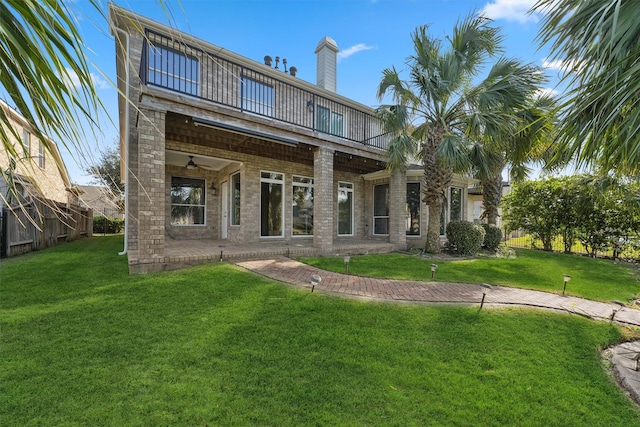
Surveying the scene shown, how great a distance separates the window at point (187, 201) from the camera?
11.0 meters

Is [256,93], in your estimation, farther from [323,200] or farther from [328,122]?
[323,200]

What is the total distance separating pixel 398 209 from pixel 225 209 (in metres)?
7.10

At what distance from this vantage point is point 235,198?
1071 cm

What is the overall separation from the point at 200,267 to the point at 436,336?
5230 millimetres

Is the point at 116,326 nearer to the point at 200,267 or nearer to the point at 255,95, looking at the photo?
the point at 200,267

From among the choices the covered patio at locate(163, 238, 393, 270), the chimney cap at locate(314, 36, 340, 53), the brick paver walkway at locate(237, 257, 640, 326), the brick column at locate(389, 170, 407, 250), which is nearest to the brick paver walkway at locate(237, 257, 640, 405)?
the brick paver walkway at locate(237, 257, 640, 326)

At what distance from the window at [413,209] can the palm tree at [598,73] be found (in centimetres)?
900

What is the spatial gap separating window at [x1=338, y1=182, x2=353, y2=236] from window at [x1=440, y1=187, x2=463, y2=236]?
4198 millimetres

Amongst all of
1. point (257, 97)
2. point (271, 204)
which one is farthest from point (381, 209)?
point (257, 97)

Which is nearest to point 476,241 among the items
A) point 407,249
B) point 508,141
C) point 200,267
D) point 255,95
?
point 407,249

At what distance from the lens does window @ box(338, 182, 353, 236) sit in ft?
42.9

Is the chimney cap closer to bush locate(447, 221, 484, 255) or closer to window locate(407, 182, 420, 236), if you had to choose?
window locate(407, 182, 420, 236)

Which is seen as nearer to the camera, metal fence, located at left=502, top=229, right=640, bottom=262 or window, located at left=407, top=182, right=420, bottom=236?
metal fence, located at left=502, top=229, right=640, bottom=262

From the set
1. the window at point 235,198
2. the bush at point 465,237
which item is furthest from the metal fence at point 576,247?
the window at point 235,198
